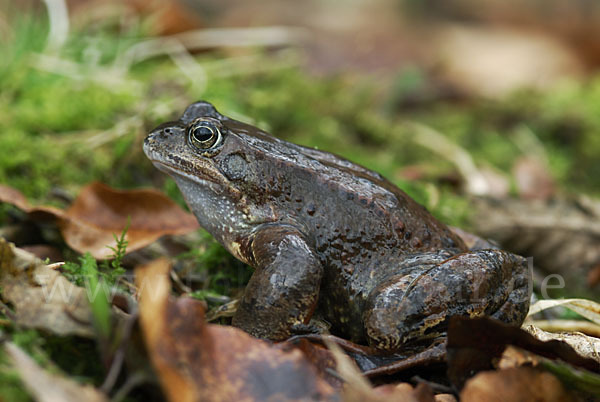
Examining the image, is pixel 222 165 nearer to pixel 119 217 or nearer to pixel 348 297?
pixel 119 217

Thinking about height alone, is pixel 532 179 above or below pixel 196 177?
below

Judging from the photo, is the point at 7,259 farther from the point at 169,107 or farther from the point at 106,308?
the point at 169,107

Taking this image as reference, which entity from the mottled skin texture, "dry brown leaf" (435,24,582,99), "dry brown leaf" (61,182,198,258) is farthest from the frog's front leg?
"dry brown leaf" (435,24,582,99)

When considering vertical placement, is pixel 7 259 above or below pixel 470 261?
below

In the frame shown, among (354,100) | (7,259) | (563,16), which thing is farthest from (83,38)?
(563,16)

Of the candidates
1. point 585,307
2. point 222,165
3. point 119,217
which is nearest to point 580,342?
point 585,307

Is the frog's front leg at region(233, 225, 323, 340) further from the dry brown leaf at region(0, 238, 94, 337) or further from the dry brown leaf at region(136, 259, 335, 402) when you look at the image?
the dry brown leaf at region(0, 238, 94, 337)

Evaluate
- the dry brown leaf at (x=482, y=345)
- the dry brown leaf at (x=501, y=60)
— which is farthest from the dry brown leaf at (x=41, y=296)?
the dry brown leaf at (x=501, y=60)
